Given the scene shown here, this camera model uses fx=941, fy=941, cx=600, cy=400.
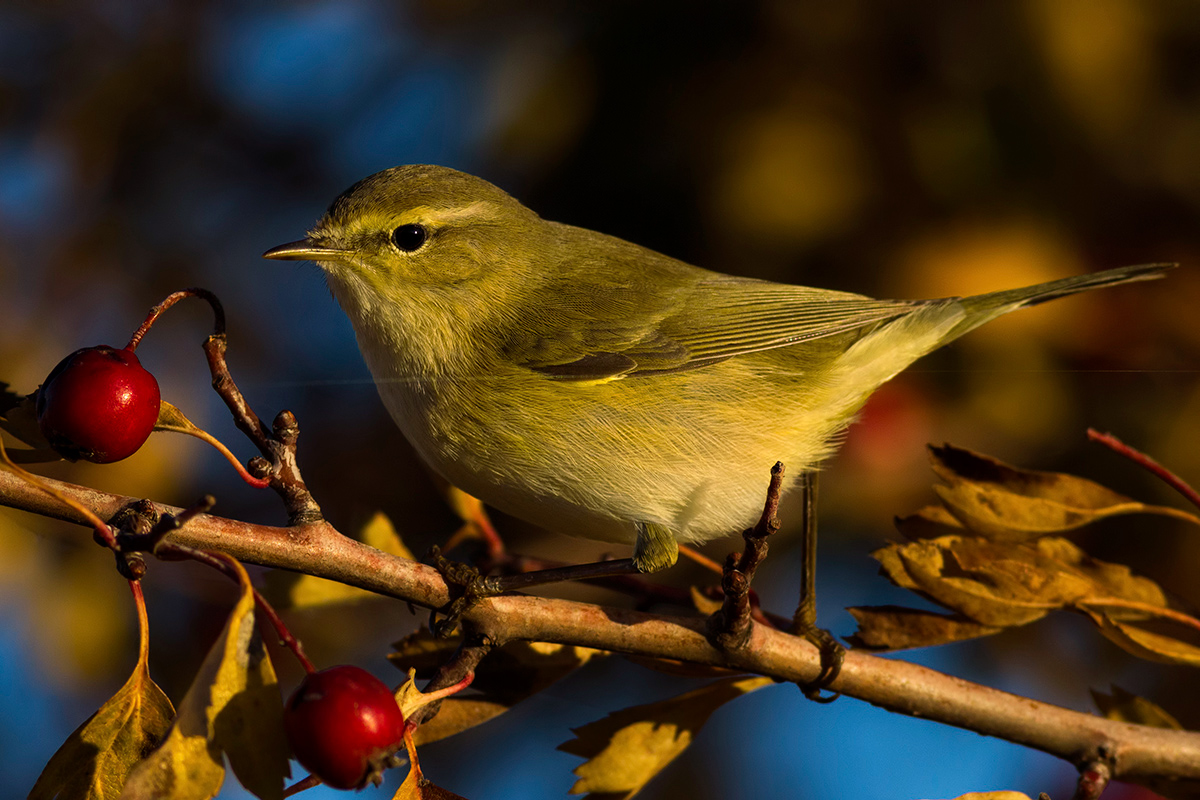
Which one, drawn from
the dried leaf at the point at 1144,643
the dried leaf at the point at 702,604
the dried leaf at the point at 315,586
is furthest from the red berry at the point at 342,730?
the dried leaf at the point at 1144,643

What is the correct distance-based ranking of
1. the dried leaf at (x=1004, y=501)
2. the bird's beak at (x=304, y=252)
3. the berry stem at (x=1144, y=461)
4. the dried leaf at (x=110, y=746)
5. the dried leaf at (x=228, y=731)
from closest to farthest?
1. the dried leaf at (x=228, y=731)
2. the dried leaf at (x=110, y=746)
3. the berry stem at (x=1144, y=461)
4. the dried leaf at (x=1004, y=501)
5. the bird's beak at (x=304, y=252)

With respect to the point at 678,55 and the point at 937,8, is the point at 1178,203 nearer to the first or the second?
the point at 937,8

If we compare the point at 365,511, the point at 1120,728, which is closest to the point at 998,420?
the point at 1120,728

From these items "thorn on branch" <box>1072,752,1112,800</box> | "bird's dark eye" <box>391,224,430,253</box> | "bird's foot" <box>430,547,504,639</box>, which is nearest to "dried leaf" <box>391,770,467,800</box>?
"bird's foot" <box>430,547,504,639</box>

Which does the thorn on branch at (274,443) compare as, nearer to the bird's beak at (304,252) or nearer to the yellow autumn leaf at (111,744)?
the yellow autumn leaf at (111,744)

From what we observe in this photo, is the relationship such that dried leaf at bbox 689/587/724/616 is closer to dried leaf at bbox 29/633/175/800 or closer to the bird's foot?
the bird's foot
